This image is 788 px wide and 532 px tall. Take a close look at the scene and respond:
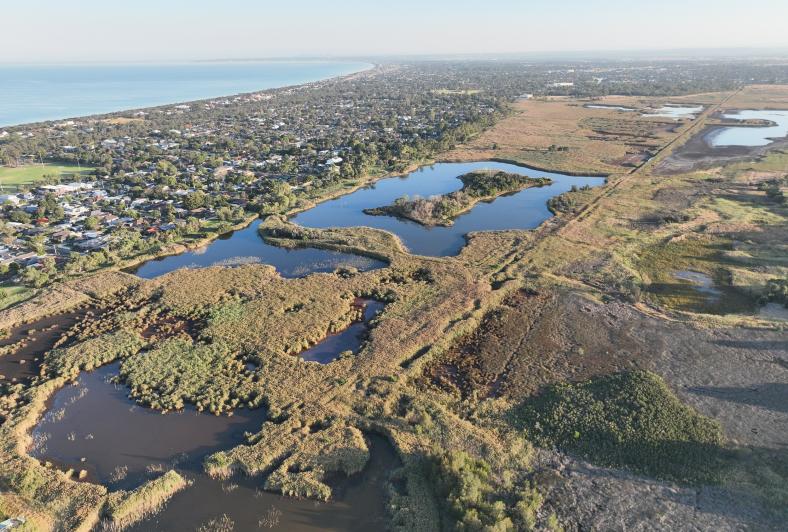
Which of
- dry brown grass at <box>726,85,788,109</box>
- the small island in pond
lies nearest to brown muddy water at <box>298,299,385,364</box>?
the small island in pond

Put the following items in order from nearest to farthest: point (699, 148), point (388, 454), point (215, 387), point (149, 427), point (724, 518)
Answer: point (724, 518)
point (388, 454)
point (149, 427)
point (215, 387)
point (699, 148)

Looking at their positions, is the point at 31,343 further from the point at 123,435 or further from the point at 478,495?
the point at 478,495

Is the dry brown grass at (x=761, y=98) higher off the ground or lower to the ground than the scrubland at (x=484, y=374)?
higher

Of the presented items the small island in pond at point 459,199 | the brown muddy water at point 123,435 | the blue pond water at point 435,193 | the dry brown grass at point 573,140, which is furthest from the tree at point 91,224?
the dry brown grass at point 573,140

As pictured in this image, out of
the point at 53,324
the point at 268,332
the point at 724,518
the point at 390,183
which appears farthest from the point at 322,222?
the point at 724,518

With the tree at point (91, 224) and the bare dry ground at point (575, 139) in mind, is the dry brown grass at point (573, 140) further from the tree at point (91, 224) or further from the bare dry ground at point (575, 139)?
the tree at point (91, 224)

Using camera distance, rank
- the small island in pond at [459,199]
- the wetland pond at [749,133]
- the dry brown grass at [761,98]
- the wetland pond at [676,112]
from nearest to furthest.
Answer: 1. the small island in pond at [459,199]
2. the wetland pond at [749,133]
3. the wetland pond at [676,112]
4. the dry brown grass at [761,98]

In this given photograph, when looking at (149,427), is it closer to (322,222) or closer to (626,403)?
(626,403)

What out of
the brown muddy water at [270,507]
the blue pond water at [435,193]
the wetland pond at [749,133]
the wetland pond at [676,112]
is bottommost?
the brown muddy water at [270,507]
